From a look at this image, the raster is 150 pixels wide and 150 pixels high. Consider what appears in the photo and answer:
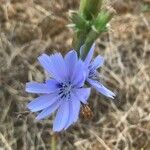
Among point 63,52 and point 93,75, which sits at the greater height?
point 93,75

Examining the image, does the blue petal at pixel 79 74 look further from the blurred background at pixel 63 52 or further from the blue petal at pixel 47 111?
the blurred background at pixel 63 52

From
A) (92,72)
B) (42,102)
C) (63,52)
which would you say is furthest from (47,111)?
(63,52)

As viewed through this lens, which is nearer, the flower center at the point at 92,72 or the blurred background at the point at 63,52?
the flower center at the point at 92,72

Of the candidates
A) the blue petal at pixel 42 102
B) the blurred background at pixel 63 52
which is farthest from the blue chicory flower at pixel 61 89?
the blurred background at pixel 63 52

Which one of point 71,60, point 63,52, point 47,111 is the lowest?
point 63,52

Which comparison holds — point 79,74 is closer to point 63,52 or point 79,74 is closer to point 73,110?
point 73,110

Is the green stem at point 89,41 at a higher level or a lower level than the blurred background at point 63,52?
higher
